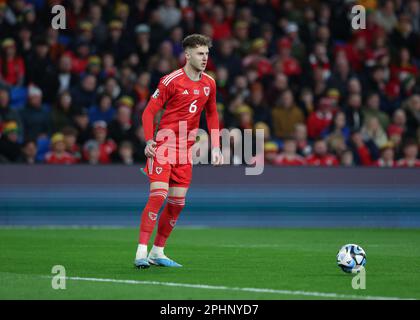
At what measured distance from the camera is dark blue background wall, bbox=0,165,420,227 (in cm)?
1820

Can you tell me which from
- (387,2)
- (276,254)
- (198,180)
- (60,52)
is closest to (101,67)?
(60,52)

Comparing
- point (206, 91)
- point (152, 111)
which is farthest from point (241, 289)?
point (206, 91)

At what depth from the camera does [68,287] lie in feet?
28.4

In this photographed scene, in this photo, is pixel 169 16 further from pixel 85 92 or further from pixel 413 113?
pixel 413 113

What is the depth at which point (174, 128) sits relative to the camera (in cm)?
1092

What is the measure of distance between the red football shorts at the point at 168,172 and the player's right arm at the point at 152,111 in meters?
0.30

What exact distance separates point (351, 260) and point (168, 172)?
7.17ft

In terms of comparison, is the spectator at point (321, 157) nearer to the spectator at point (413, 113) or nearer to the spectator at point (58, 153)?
the spectator at point (413, 113)

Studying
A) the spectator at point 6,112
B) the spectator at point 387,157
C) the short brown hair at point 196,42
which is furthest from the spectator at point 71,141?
the short brown hair at point 196,42

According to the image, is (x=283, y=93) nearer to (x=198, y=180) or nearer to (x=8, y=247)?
(x=198, y=180)

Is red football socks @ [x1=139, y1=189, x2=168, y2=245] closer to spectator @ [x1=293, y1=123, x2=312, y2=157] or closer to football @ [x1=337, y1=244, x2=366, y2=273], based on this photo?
football @ [x1=337, y1=244, x2=366, y2=273]

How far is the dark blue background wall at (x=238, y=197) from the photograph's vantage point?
18203 millimetres

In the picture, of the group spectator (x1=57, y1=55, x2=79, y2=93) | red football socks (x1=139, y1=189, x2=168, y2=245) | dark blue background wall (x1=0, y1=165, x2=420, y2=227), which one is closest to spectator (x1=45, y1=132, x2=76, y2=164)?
dark blue background wall (x1=0, y1=165, x2=420, y2=227)

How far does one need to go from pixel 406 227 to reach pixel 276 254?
713cm
